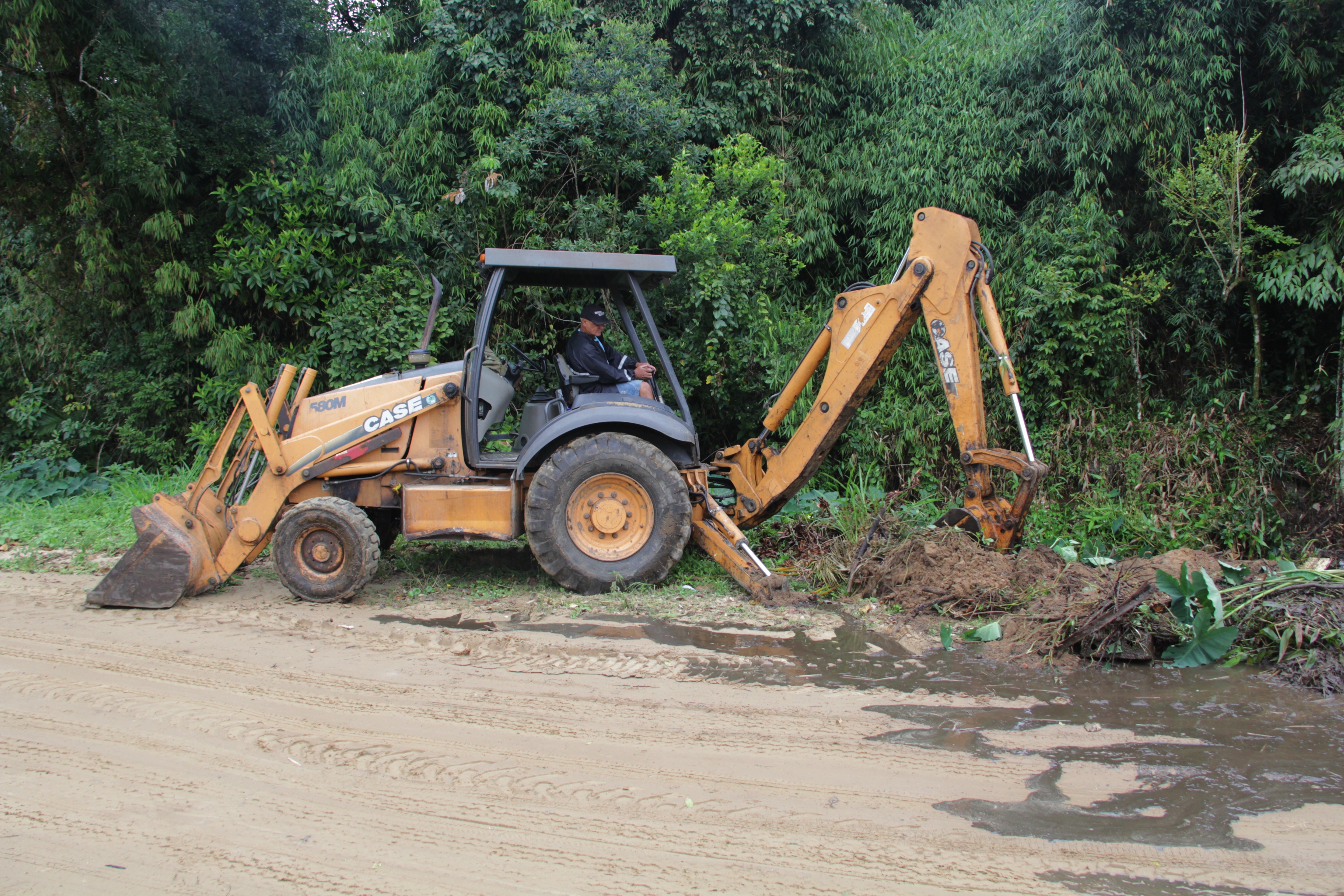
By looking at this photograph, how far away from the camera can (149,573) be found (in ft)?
16.3

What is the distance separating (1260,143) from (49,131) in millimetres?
11710

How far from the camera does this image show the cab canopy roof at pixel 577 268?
5363 mm

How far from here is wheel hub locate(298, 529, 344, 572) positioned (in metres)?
5.18

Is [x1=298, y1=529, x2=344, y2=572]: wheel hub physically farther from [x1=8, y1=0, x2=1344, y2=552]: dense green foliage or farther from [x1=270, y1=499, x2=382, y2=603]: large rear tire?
[x1=8, y1=0, x2=1344, y2=552]: dense green foliage

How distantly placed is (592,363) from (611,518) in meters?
1.10

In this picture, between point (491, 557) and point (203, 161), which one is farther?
point (203, 161)

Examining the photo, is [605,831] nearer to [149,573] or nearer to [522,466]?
[522,466]

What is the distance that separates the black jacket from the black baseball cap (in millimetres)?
103

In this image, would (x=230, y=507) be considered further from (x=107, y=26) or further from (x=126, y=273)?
(x=107, y=26)

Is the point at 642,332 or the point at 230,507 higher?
the point at 642,332

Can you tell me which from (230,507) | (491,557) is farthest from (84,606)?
(491,557)

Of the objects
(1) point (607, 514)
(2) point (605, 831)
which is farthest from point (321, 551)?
(2) point (605, 831)

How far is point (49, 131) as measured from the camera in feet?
27.9

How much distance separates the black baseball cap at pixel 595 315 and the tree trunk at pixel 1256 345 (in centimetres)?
553
